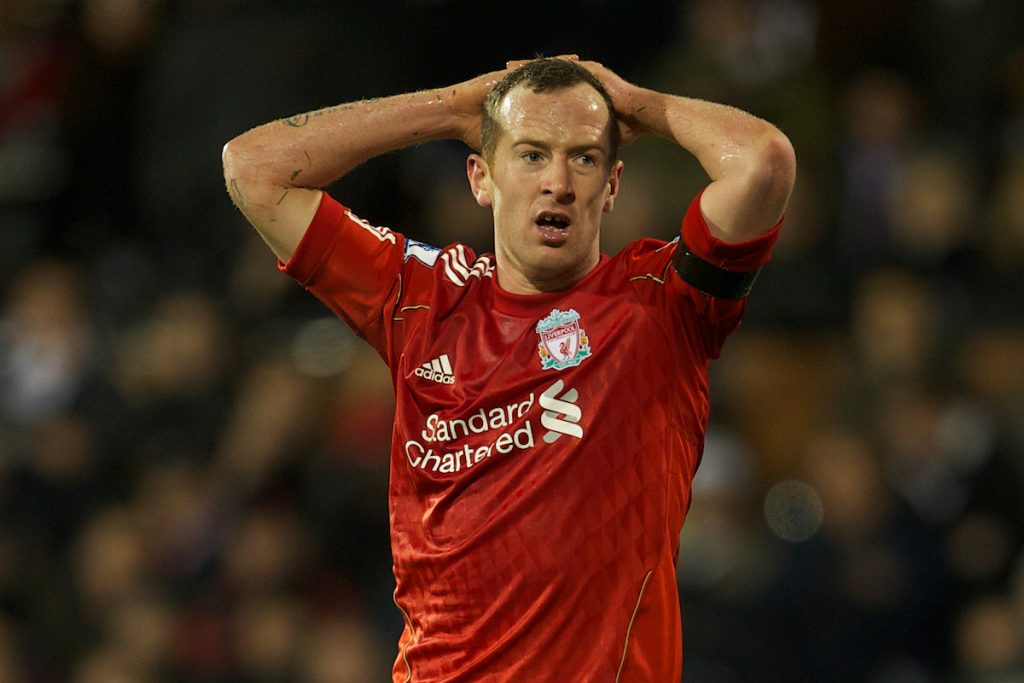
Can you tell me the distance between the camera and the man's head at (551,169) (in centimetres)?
371

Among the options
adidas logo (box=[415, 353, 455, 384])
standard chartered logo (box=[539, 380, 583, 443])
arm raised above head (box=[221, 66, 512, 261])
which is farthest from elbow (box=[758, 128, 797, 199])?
adidas logo (box=[415, 353, 455, 384])

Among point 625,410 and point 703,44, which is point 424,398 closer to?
point 625,410

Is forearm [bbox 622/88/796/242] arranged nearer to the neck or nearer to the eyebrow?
the eyebrow

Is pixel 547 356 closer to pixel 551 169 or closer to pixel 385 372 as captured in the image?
pixel 551 169

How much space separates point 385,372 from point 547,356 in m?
4.27

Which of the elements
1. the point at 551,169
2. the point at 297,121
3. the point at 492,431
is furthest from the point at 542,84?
the point at 492,431

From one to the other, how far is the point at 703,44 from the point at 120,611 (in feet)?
14.7

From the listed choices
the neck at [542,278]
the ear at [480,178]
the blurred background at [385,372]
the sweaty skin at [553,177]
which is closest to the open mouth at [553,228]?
the sweaty skin at [553,177]

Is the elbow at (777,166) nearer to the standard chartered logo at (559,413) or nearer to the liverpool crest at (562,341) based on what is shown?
the liverpool crest at (562,341)

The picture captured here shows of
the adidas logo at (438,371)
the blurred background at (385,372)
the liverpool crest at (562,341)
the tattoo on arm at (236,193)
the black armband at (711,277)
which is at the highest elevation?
the tattoo on arm at (236,193)

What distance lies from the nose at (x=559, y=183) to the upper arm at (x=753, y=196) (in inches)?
12.5

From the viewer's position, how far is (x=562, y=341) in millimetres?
3732

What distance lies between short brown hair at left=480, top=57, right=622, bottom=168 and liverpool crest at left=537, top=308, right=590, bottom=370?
399 mm

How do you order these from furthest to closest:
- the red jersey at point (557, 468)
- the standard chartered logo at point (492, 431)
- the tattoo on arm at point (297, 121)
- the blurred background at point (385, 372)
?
the blurred background at point (385, 372), the tattoo on arm at point (297, 121), the standard chartered logo at point (492, 431), the red jersey at point (557, 468)
